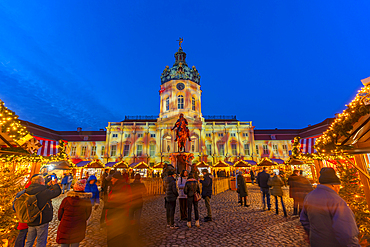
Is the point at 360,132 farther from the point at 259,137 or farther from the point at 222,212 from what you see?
the point at 259,137

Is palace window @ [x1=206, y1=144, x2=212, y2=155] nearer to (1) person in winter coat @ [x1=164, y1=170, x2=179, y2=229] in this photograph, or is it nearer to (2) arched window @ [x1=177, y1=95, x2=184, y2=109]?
(2) arched window @ [x1=177, y1=95, x2=184, y2=109]

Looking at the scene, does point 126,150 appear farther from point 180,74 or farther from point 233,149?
point 233,149

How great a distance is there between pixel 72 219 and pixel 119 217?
96cm

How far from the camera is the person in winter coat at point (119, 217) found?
13.2ft

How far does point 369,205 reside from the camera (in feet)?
14.4

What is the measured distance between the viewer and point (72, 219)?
355 cm

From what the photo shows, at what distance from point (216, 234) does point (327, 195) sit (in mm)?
4136

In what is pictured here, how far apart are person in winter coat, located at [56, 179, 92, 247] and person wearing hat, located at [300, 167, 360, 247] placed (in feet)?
13.1

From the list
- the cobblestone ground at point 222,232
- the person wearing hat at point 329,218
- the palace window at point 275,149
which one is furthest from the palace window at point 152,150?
the person wearing hat at point 329,218

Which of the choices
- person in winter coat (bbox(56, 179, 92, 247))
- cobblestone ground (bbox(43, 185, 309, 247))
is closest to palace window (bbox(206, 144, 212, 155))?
cobblestone ground (bbox(43, 185, 309, 247))

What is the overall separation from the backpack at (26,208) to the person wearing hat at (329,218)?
5.18 meters

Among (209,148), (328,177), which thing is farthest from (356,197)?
(209,148)

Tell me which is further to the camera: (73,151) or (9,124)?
(73,151)

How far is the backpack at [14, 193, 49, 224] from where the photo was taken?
3.67m
